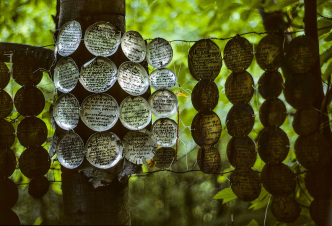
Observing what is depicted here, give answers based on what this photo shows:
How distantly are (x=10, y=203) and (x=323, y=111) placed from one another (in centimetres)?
105

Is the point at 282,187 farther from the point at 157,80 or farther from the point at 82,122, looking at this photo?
the point at 82,122

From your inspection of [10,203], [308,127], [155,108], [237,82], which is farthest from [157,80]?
[10,203]

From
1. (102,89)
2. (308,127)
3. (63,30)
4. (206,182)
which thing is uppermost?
(63,30)

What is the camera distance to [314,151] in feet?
3.17

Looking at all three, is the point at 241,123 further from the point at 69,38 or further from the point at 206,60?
the point at 69,38

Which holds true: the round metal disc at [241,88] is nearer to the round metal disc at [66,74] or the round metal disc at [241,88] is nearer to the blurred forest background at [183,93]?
the blurred forest background at [183,93]

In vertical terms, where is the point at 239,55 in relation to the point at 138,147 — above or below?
above

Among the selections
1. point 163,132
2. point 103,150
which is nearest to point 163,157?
point 163,132

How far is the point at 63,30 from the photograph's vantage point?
1155 mm

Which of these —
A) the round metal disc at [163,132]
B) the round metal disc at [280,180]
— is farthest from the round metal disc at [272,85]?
the round metal disc at [163,132]

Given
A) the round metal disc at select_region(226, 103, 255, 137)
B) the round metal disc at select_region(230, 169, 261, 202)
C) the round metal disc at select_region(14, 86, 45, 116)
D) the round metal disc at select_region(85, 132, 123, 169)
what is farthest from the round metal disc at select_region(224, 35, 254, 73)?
the round metal disc at select_region(14, 86, 45, 116)

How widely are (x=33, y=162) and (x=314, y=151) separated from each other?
918 millimetres

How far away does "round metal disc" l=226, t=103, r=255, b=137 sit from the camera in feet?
3.52

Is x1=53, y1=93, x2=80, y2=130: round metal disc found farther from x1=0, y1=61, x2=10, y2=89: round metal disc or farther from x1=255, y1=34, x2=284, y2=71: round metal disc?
x1=255, y1=34, x2=284, y2=71: round metal disc
